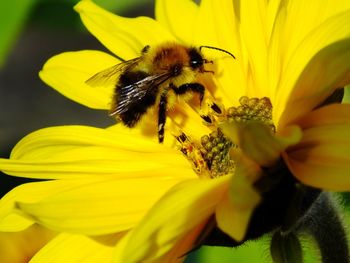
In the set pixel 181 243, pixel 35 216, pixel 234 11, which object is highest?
pixel 234 11

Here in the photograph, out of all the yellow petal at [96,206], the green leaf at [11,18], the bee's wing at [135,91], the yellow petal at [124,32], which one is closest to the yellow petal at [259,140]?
the yellow petal at [96,206]

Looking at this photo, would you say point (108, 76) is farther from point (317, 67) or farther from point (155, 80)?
point (317, 67)

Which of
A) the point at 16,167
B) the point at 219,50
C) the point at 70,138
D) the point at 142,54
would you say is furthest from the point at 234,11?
the point at 16,167

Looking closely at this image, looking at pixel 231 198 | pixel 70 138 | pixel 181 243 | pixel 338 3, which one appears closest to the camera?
pixel 231 198

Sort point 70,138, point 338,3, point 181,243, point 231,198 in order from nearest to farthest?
point 231,198, point 181,243, point 338,3, point 70,138

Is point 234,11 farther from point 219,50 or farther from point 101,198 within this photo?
point 101,198

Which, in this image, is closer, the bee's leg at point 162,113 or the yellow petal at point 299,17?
the yellow petal at point 299,17

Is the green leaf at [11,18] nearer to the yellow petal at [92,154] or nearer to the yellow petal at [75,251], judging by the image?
the yellow petal at [92,154]

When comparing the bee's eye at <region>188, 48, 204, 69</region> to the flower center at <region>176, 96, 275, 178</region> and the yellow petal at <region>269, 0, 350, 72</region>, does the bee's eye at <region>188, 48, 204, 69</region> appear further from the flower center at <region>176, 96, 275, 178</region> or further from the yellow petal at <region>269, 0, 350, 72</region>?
the yellow petal at <region>269, 0, 350, 72</region>
